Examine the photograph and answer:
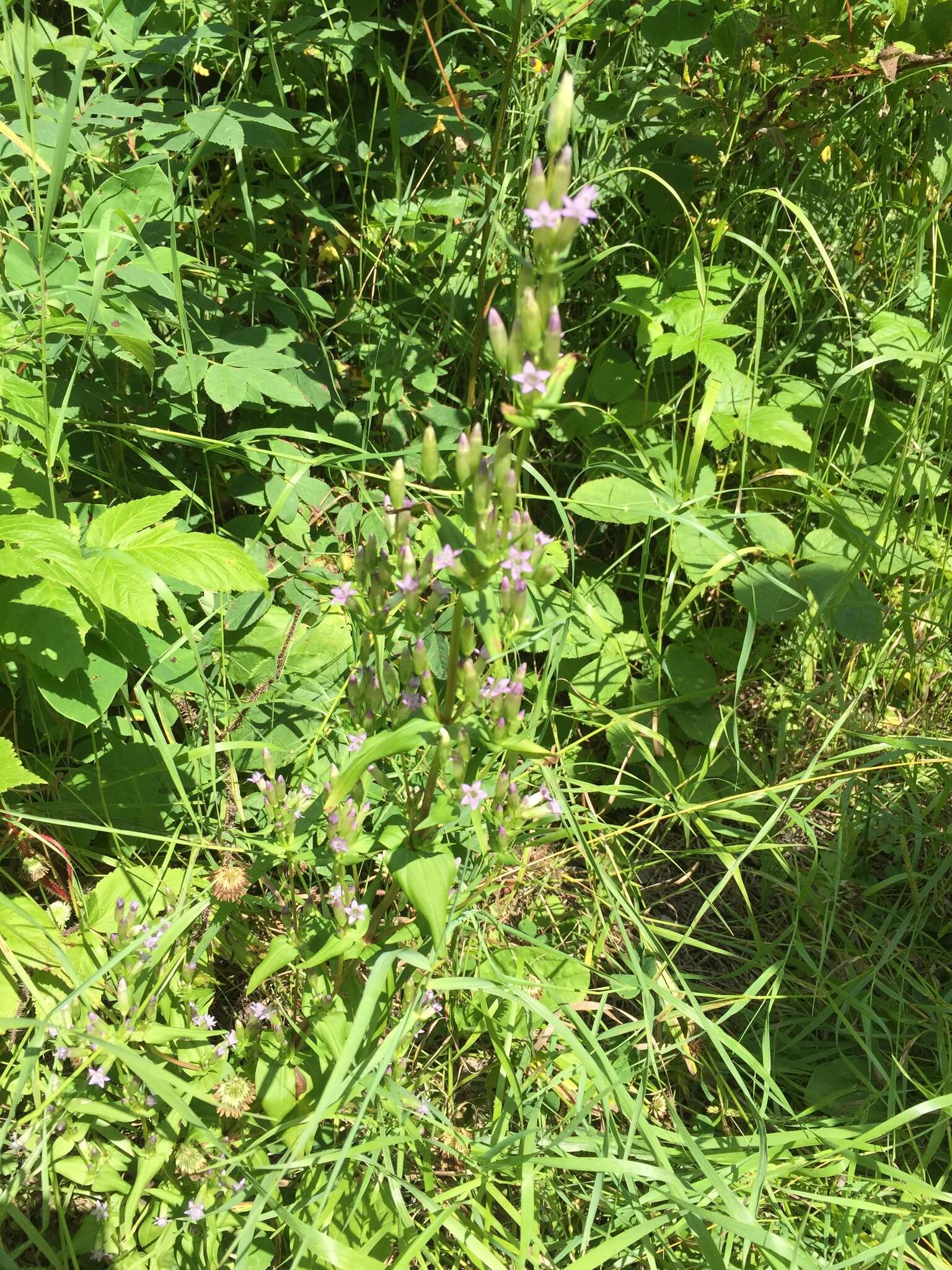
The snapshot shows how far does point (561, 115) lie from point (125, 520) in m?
1.16

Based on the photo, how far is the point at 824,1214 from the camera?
→ 6.06ft

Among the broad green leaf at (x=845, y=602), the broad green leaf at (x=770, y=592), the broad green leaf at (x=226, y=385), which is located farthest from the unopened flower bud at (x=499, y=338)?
the broad green leaf at (x=845, y=602)

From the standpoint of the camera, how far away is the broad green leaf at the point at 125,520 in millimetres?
1958

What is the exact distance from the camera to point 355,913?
5.85 ft

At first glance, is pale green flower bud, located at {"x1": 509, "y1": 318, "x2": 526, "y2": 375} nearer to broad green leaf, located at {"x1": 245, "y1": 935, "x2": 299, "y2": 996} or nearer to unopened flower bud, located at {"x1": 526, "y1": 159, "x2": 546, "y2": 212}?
unopened flower bud, located at {"x1": 526, "y1": 159, "x2": 546, "y2": 212}

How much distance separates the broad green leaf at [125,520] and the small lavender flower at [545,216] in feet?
3.22

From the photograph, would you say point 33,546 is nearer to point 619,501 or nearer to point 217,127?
point 217,127

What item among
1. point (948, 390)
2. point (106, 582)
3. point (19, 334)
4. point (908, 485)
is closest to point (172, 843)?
point (106, 582)

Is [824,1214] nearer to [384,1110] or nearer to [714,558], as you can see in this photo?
[384,1110]

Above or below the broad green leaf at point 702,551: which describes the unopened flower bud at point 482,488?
above

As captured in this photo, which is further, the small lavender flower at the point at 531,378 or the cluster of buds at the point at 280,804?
the cluster of buds at the point at 280,804

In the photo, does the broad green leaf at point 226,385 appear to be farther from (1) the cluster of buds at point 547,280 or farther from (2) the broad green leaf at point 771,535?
(2) the broad green leaf at point 771,535

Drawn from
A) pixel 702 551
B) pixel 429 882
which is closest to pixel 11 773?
pixel 429 882

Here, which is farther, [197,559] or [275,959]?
[197,559]
